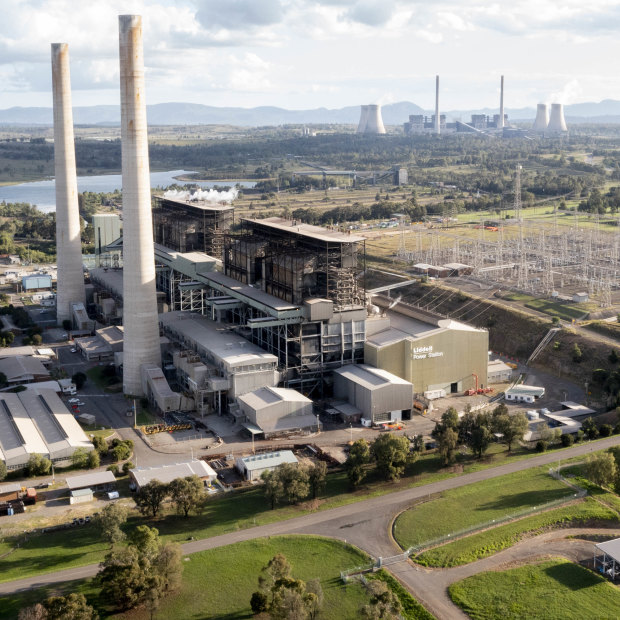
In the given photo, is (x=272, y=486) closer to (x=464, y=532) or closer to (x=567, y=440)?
(x=464, y=532)

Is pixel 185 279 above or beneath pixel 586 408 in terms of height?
above

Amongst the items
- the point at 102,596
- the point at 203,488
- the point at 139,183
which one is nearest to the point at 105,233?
the point at 139,183

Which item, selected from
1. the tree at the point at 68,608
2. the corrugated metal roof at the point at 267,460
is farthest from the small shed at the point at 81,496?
the tree at the point at 68,608

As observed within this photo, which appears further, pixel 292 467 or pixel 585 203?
pixel 585 203

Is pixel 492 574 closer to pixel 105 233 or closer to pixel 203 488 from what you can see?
pixel 203 488

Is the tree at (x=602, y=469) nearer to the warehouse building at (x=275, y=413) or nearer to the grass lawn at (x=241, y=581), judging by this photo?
the grass lawn at (x=241, y=581)

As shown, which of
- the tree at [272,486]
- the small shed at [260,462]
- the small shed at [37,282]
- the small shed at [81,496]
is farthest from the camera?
the small shed at [37,282]

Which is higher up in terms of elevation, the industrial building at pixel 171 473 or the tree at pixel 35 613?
the tree at pixel 35 613
